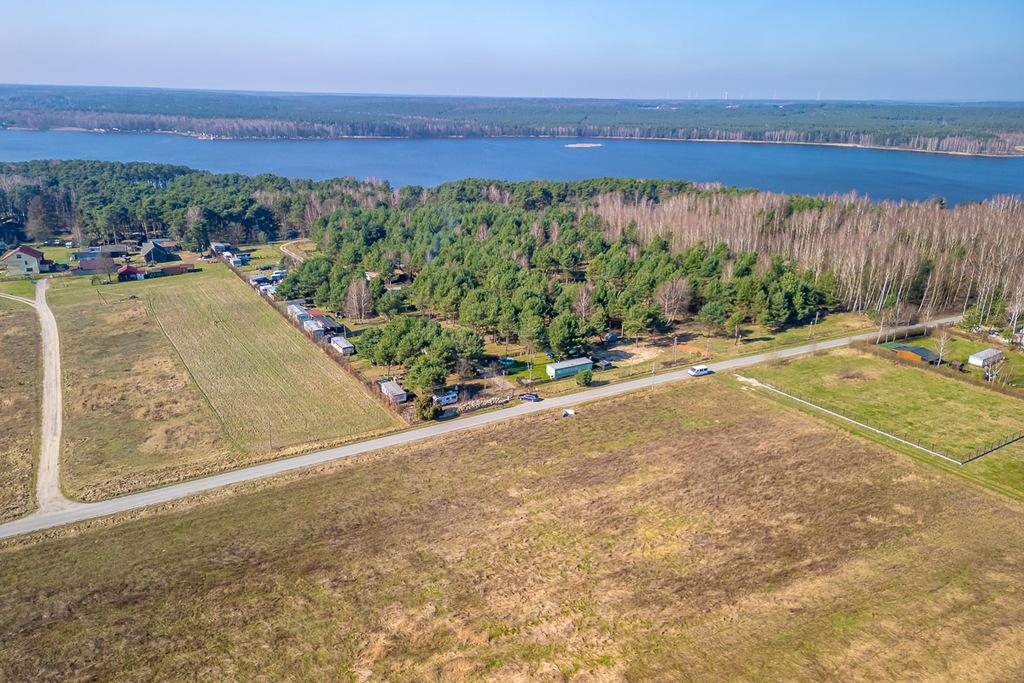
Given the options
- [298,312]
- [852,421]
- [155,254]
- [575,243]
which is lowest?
[852,421]

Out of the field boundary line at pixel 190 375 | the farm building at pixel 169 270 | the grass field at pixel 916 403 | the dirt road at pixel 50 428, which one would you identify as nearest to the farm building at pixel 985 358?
the grass field at pixel 916 403

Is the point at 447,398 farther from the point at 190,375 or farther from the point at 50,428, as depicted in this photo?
the point at 50,428

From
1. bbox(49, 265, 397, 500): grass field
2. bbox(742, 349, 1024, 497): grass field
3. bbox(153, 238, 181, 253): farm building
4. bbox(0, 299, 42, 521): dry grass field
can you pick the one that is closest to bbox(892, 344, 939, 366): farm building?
bbox(742, 349, 1024, 497): grass field

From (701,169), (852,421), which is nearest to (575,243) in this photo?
(852,421)

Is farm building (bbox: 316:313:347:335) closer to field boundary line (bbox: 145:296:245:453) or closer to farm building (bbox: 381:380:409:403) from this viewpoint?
field boundary line (bbox: 145:296:245:453)

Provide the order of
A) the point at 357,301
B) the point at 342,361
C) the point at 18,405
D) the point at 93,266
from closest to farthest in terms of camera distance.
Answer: the point at 18,405 → the point at 342,361 → the point at 357,301 → the point at 93,266

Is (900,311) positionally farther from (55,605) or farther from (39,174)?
(39,174)

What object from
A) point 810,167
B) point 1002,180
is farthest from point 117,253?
point 1002,180
